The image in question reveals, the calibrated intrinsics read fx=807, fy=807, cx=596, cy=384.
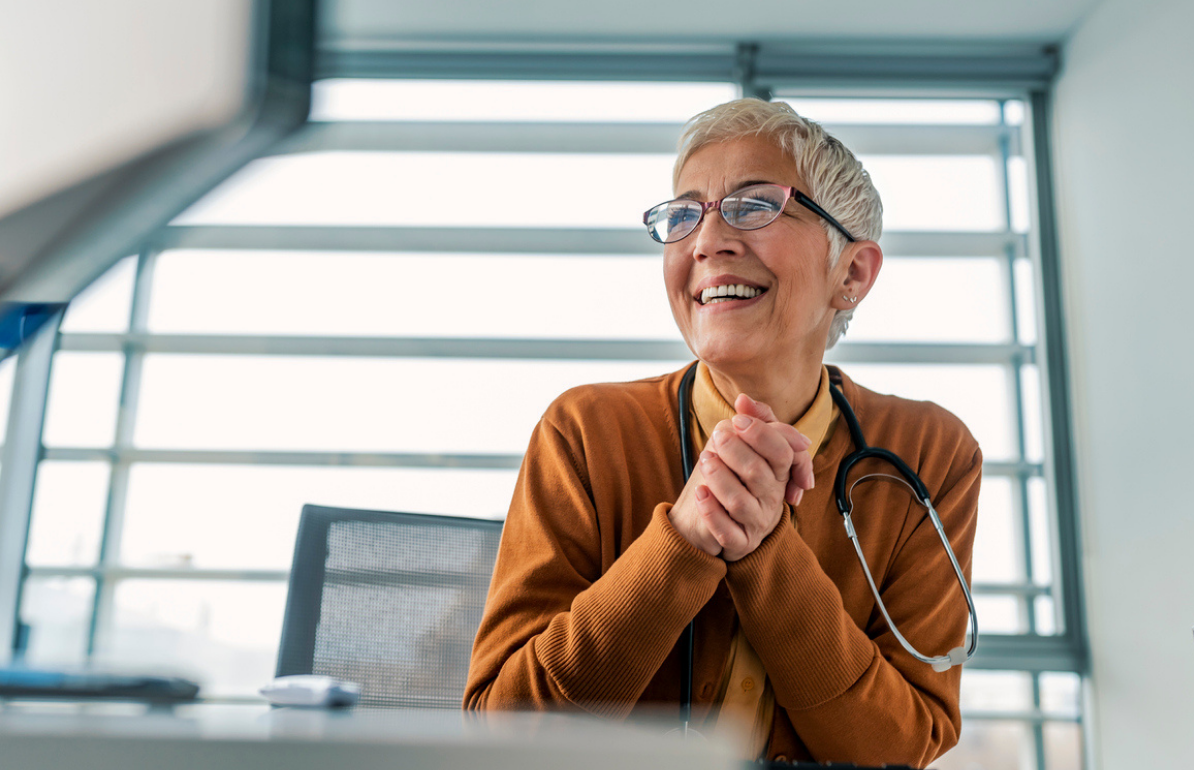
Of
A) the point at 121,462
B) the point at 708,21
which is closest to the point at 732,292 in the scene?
the point at 708,21

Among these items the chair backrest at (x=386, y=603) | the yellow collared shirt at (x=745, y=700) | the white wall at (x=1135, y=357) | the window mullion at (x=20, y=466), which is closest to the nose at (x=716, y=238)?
the yellow collared shirt at (x=745, y=700)

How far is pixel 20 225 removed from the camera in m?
0.29

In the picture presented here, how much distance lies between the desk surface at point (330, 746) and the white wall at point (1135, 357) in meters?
3.07

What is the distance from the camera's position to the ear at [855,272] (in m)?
1.36

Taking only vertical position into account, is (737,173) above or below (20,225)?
above

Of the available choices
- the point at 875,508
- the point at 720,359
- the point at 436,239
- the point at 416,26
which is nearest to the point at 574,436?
the point at 720,359

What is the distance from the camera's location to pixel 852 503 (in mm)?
1234

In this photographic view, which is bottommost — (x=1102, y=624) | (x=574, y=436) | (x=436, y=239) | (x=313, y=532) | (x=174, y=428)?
(x=1102, y=624)

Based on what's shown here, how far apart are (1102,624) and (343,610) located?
292 cm

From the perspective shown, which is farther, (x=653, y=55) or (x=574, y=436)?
(x=653, y=55)

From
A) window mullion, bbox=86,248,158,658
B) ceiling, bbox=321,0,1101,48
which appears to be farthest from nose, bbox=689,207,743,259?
window mullion, bbox=86,248,158,658

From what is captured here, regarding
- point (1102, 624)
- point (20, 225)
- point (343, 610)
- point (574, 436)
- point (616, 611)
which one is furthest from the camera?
point (1102, 624)

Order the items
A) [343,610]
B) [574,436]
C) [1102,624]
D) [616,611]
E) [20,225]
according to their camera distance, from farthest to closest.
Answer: [1102,624], [343,610], [574,436], [616,611], [20,225]

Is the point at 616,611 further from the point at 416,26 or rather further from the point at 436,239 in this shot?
Answer: the point at 416,26
